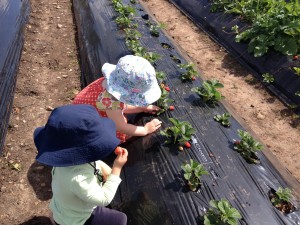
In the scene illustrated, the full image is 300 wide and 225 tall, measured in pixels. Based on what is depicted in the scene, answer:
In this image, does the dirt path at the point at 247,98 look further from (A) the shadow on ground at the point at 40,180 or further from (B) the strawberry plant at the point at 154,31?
(A) the shadow on ground at the point at 40,180

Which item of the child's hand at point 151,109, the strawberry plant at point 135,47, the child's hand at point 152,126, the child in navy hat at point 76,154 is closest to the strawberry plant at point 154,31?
the strawberry plant at point 135,47

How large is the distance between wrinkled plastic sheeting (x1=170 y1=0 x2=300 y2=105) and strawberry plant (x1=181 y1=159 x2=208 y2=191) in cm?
310

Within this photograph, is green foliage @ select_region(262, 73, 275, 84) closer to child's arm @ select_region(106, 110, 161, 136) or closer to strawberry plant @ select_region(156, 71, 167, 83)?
strawberry plant @ select_region(156, 71, 167, 83)

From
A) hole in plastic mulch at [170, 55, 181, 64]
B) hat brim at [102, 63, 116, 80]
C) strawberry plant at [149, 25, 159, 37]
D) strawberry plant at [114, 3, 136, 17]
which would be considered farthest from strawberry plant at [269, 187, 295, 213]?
strawberry plant at [114, 3, 136, 17]

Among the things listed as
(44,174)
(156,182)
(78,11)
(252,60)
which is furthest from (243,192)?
(78,11)

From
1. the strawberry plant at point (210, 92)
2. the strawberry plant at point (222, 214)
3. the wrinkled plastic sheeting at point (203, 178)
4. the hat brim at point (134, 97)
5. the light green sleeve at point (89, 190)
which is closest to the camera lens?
the light green sleeve at point (89, 190)

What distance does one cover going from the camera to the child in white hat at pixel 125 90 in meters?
3.00

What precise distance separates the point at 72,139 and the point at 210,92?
2374 mm

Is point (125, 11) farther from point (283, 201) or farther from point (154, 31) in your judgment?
point (283, 201)

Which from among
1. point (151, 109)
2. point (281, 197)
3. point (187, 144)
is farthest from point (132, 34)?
point (281, 197)

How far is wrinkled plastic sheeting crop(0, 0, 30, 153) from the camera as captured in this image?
4534 mm

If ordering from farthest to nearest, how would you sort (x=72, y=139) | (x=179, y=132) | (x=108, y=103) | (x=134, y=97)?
(x=179, y=132), (x=108, y=103), (x=134, y=97), (x=72, y=139)

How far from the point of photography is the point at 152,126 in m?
3.45

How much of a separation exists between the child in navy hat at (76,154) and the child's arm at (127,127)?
72cm
